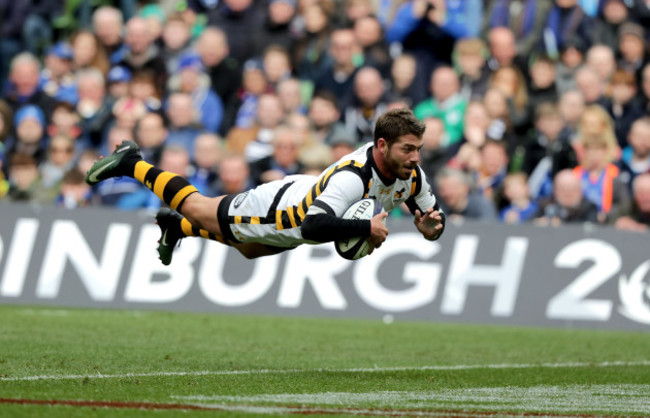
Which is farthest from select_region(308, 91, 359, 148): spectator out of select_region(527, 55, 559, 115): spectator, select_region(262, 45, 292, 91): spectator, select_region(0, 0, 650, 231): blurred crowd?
select_region(527, 55, 559, 115): spectator

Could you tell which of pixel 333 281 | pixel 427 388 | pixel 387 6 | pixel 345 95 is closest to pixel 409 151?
pixel 427 388

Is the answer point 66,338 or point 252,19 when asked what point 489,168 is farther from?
point 66,338

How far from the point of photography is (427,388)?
9508 millimetres

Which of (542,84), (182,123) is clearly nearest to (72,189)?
(182,123)

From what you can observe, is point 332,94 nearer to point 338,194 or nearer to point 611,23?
point 611,23

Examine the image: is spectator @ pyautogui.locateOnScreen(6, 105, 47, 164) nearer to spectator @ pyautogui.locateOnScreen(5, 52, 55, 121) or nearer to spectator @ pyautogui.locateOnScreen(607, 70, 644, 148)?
spectator @ pyautogui.locateOnScreen(5, 52, 55, 121)

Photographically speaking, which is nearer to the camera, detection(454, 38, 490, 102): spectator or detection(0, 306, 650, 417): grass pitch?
detection(0, 306, 650, 417): grass pitch

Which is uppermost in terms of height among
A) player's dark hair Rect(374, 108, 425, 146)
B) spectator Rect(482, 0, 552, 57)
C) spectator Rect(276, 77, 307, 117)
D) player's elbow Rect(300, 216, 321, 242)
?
player's dark hair Rect(374, 108, 425, 146)

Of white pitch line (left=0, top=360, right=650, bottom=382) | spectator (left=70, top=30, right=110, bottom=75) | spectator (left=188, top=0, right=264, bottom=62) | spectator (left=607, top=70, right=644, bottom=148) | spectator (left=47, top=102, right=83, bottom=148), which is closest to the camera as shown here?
white pitch line (left=0, top=360, right=650, bottom=382)

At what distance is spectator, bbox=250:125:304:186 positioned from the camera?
17.5 meters

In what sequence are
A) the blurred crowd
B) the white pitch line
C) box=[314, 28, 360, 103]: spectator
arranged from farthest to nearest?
box=[314, 28, 360, 103]: spectator
the blurred crowd
the white pitch line

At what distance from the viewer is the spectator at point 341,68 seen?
18.8 metres

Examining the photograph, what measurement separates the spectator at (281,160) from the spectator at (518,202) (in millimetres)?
2889

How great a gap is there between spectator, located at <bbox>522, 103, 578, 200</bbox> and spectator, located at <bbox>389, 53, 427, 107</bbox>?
1.89m
